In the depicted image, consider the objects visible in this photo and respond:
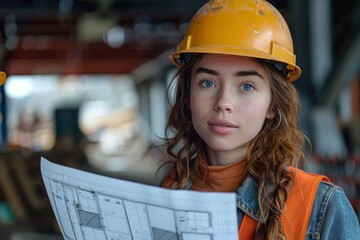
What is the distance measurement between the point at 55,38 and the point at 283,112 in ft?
44.7

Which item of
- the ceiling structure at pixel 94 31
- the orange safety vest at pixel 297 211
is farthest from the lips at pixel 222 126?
the ceiling structure at pixel 94 31

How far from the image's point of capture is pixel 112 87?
2559cm

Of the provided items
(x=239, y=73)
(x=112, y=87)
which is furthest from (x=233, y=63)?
(x=112, y=87)

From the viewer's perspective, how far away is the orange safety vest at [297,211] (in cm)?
164

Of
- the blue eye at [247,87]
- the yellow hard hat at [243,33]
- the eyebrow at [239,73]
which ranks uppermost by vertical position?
the yellow hard hat at [243,33]

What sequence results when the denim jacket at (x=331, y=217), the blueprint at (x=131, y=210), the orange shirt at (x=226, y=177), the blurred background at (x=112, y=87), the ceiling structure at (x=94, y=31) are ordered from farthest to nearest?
1. the ceiling structure at (x=94, y=31)
2. the blurred background at (x=112, y=87)
3. the orange shirt at (x=226, y=177)
4. the denim jacket at (x=331, y=217)
5. the blueprint at (x=131, y=210)

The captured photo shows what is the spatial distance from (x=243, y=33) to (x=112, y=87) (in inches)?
945

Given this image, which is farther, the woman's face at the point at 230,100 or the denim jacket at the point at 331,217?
the woman's face at the point at 230,100

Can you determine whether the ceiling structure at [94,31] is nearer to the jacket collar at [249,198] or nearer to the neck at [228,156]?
the neck at [228,156]

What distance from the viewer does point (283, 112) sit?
1.89 metres

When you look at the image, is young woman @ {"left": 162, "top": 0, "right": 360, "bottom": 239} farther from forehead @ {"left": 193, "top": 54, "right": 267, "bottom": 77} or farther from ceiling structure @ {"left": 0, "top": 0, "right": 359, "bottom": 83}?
ceiling structure @ {"left": 0, "top": 0, "right": 359, "bottom": 83}

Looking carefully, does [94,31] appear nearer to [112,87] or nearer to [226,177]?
[226,177]

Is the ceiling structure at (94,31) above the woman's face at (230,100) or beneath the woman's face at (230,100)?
beneath

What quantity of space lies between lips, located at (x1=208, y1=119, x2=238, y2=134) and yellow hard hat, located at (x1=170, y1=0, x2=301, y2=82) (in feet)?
0.64
